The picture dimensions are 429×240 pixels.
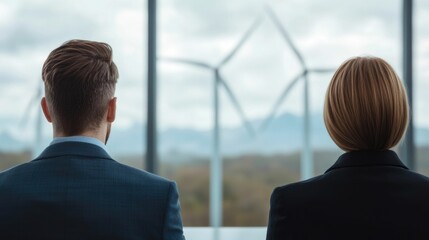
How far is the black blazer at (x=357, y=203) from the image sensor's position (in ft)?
3.74

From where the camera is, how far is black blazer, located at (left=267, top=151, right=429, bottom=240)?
1.14 metres

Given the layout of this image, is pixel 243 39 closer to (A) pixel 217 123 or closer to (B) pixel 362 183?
(A) pixel 217 123

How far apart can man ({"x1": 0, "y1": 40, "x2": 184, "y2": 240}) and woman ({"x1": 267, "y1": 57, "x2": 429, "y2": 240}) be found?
0.24 m

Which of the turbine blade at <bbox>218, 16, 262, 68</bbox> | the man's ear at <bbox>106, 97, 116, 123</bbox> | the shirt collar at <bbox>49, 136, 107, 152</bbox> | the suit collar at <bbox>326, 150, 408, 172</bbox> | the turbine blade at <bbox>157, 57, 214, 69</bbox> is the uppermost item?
the turbine blade at <bbox>218, 16, 262, 68</bbox>

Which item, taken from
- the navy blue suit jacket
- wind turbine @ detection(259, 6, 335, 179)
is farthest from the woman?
wind turbine @ detection(259, 6, 335, 179)

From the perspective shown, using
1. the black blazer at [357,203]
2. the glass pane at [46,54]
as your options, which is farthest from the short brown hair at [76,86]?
the glass pane at [46,54]

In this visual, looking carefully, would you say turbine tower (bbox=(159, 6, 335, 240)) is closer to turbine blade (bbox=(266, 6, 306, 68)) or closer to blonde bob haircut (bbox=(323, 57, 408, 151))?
turbine blade (bbox=(266, 6, 306, 68))

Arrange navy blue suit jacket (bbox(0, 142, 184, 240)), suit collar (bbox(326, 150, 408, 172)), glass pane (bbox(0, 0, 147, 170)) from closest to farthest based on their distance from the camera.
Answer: navy blue suit jacket (bbox(0, 142, 184, 240)) → suit collar (bbox(326, 150, 408, 172)) → glass pane (bbox(0, 0, 147, 170))

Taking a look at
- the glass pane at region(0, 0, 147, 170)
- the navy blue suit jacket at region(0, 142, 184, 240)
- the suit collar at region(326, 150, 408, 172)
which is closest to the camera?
the navy blue suit jacket at region(0, 142, 184, 240)

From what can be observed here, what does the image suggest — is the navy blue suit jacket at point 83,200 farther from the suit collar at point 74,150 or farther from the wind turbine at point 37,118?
the wind turbine at point 37,118

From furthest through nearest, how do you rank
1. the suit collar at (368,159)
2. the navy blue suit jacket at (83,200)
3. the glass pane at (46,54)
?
1. the glass pane at (46,54)
2. the suit collar at (368,159)
3. the navy blue suit jacket at (83,200)

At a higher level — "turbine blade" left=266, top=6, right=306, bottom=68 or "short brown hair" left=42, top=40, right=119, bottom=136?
"turbine blade" left=266, top=6, right=306, bottom=68

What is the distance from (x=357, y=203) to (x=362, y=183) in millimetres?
42

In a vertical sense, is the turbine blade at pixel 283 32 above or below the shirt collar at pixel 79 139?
above
